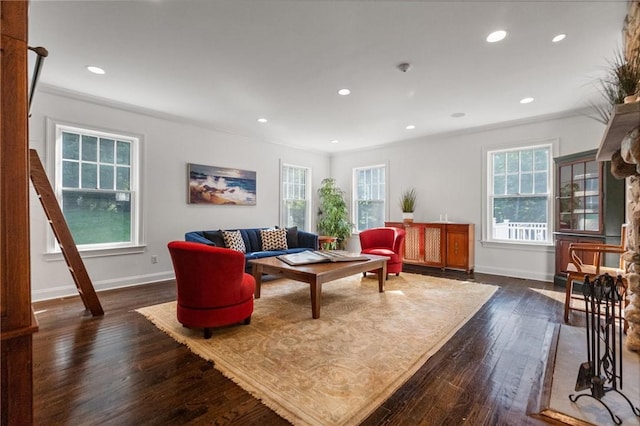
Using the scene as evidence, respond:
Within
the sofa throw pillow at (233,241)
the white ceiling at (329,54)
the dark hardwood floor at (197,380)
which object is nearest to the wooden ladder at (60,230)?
the dark hardwood floor at (197,380)

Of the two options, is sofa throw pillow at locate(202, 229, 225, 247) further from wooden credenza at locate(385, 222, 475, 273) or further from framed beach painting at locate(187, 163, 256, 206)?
wooden credenza at locate(385, 222, 475, 273)

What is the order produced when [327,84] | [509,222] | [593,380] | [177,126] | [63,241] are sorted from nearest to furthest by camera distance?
1. [593,380]
2. [63,241]
3. [327,84]
4. [177,126]
5. [509,222]

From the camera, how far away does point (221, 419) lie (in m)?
1.60

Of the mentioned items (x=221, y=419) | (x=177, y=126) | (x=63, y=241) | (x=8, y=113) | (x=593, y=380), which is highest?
(x=177, y=126)

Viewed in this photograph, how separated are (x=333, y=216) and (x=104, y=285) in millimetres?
4352

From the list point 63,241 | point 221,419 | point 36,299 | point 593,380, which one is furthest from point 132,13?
point 593,380

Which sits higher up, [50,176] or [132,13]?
[132,13]

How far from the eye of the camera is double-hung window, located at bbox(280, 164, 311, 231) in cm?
656

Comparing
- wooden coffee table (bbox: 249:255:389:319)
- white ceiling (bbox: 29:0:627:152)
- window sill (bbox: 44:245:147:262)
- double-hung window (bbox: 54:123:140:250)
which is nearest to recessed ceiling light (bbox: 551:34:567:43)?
white ceiling (bbox: 29:0:627:152)

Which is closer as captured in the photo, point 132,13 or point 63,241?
point 132,13

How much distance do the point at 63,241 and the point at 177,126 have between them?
245 centimetres

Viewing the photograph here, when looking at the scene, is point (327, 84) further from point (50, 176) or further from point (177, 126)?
point (50, 176)

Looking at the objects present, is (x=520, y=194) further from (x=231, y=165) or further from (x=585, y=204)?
(x=231, y=165)

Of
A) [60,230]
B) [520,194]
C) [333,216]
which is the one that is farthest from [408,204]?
[60,230]
